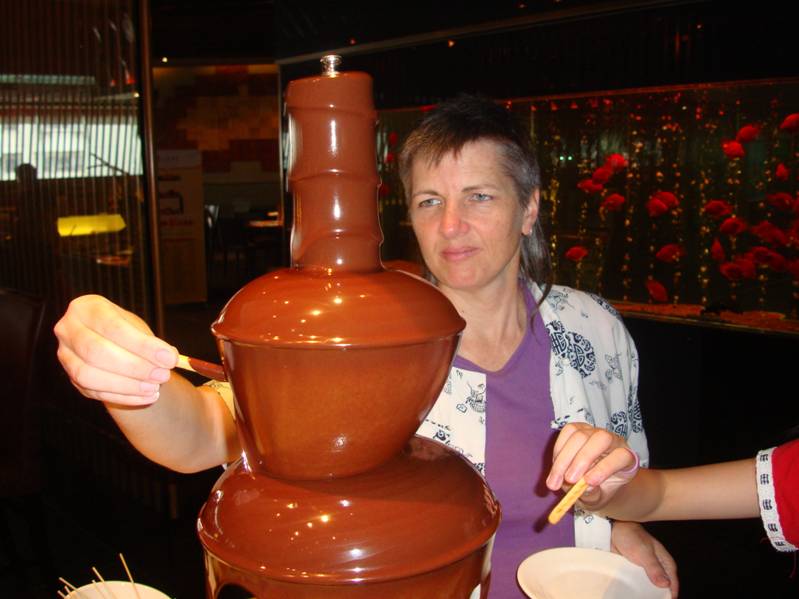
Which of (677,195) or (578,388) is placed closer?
(578,388)

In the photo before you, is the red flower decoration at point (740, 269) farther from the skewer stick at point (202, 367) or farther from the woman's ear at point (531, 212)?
the skewer stick at point (202, 367)

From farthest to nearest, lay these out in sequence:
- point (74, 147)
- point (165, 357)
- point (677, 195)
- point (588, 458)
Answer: point (677, 195) → point (74, 147) → point (588, 458) → point (165, 357)

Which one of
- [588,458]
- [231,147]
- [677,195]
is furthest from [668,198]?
[231,147]

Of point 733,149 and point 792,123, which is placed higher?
point 792,123

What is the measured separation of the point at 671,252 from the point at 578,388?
372cm

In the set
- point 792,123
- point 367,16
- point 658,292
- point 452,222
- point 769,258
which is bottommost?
point 658,292

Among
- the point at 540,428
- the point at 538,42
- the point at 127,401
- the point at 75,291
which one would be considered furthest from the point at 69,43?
the point at 127,401

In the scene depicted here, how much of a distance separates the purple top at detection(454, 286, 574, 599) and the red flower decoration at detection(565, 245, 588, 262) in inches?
148

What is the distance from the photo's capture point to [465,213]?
5.22ft

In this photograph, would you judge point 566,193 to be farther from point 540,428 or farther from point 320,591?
point 320,591

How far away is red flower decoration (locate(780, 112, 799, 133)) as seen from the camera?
435 centimetres

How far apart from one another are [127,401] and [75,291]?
10.7 feet

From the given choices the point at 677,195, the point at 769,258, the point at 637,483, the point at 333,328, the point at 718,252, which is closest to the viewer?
the point at 333,328

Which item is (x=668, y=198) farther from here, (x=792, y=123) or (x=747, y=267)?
(x=792, y=123)
